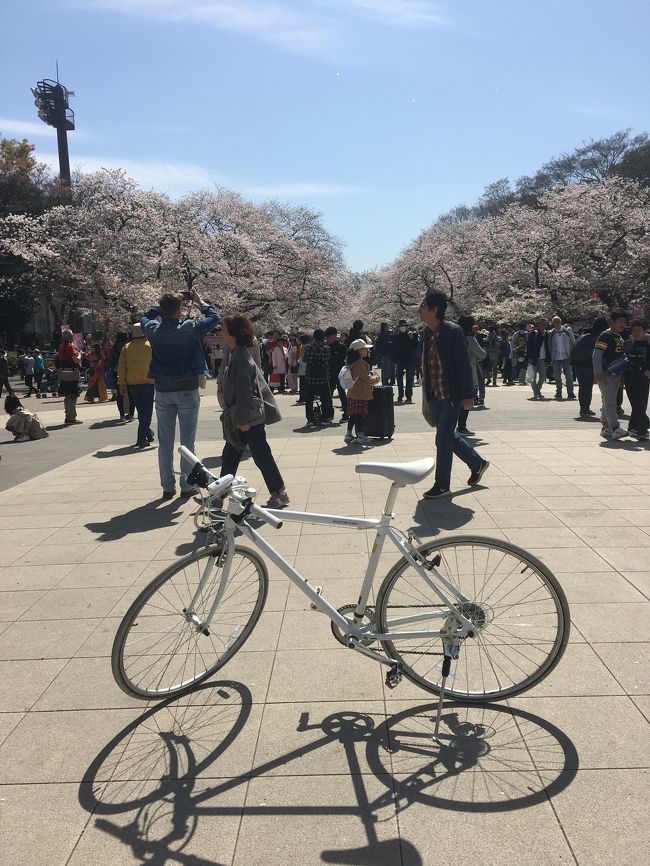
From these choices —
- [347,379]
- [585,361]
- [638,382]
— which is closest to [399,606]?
[347,379]

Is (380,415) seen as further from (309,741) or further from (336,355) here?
(309,741)

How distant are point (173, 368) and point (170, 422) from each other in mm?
529

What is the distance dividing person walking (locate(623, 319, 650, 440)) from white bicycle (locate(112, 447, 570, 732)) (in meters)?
7.22

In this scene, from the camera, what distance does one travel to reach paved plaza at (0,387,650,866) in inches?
83.7

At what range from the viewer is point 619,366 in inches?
360

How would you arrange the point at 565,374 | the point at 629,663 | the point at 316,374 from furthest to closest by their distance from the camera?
1. the point at 565,374
2. the point at 316,374
3. the point at 629,663

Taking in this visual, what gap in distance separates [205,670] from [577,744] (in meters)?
1.60

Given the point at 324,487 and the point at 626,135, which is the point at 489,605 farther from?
the point at 626,135

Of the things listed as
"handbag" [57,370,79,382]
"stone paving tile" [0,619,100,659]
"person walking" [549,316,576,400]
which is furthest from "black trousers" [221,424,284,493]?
"person walking" [549,316,576,400]

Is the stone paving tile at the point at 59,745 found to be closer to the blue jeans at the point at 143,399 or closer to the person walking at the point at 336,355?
the blue jeans at the point at 143,399

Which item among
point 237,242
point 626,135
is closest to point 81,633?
point 237,242

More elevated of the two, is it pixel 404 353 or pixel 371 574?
pixel 404 353

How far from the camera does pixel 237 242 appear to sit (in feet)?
122

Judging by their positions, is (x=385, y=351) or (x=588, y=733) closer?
(x=588, y=733)
